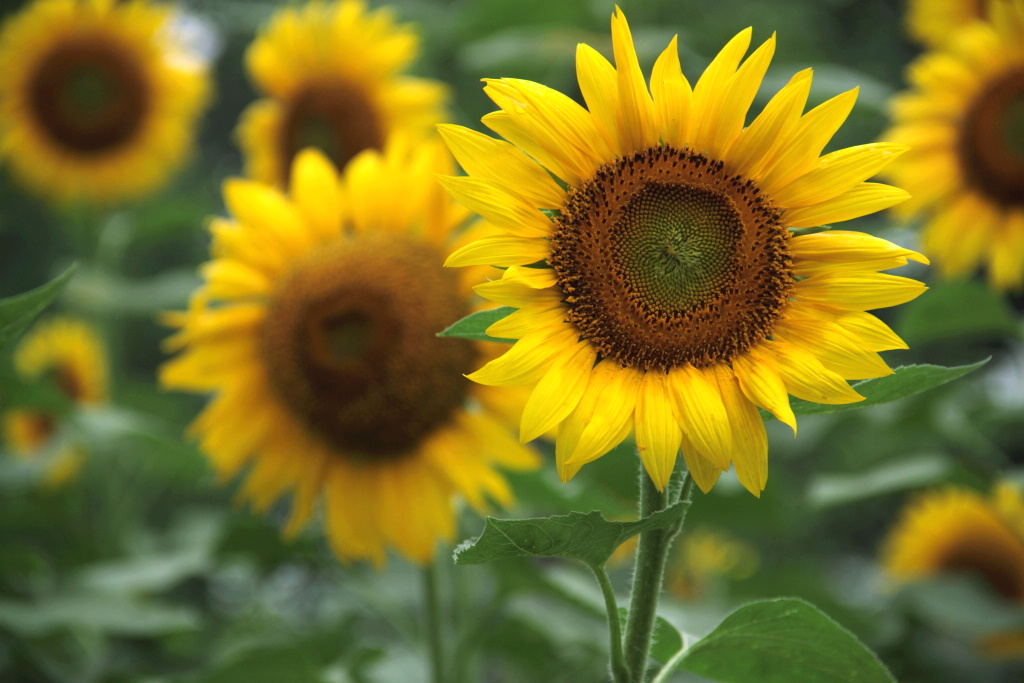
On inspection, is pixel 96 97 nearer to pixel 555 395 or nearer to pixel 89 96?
pixel 89 96

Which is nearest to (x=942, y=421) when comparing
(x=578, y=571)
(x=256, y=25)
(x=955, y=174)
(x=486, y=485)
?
(x=955, y=174)

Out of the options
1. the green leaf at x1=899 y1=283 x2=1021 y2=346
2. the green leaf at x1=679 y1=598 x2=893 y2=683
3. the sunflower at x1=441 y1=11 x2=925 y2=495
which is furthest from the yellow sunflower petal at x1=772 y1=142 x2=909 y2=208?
the green leaf at x1=899 y1=283 x2=1021 y2=346

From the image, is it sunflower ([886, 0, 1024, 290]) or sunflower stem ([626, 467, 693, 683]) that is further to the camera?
sunflower ([886, 0, 1024, 290])

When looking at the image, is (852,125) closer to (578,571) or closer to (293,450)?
(578,571)

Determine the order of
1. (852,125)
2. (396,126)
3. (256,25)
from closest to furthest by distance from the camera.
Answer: (396,126), (256,25), (852,125)

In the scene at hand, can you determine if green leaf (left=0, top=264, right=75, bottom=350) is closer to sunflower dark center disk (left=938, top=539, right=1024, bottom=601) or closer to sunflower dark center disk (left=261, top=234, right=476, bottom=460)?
sunflower dark center disk (left=261, top=234, right=476, bottom=460)

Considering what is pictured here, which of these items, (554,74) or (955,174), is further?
(554,74)

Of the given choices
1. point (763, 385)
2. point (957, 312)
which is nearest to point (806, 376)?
point (763, 385)
